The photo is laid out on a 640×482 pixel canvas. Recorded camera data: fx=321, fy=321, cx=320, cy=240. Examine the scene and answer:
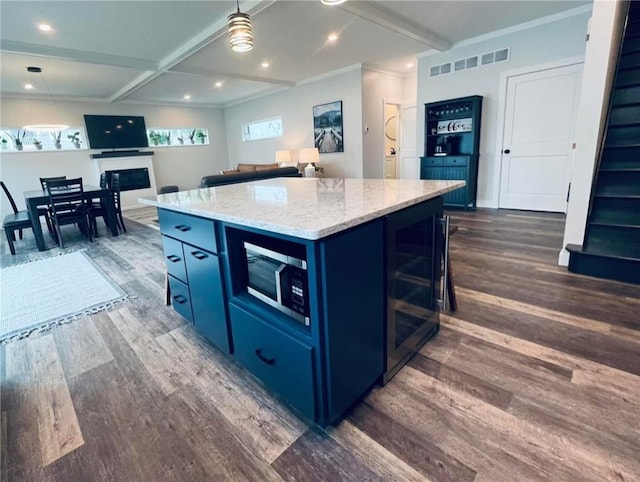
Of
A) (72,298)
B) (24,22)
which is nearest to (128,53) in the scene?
(24,22)

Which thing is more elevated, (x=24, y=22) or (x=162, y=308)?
(x=24, y=22)

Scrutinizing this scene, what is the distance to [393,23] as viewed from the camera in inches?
160

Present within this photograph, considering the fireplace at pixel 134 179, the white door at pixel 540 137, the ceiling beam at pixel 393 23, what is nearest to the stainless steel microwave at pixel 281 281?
the ceiling beam at pixel 393 23

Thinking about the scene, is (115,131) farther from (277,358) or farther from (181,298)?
(277,358)

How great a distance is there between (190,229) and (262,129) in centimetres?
775

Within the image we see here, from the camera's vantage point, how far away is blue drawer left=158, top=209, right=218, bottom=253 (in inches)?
60.4

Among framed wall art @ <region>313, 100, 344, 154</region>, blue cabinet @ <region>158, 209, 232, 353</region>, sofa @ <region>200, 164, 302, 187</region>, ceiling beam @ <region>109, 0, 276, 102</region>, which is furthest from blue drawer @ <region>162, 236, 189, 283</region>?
framed wall art @ <region>313, 100, 344, 154</region>

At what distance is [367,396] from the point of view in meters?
1.48

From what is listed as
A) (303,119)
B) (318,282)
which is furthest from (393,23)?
(318,282)

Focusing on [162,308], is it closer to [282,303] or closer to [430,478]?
[282,303]

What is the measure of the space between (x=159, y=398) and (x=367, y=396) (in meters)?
1.00

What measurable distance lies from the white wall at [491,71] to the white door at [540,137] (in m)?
0.18

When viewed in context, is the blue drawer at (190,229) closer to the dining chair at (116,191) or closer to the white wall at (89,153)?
the dining chair at (116,191)

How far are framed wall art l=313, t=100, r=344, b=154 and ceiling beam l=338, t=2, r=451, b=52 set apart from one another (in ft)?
7.04
